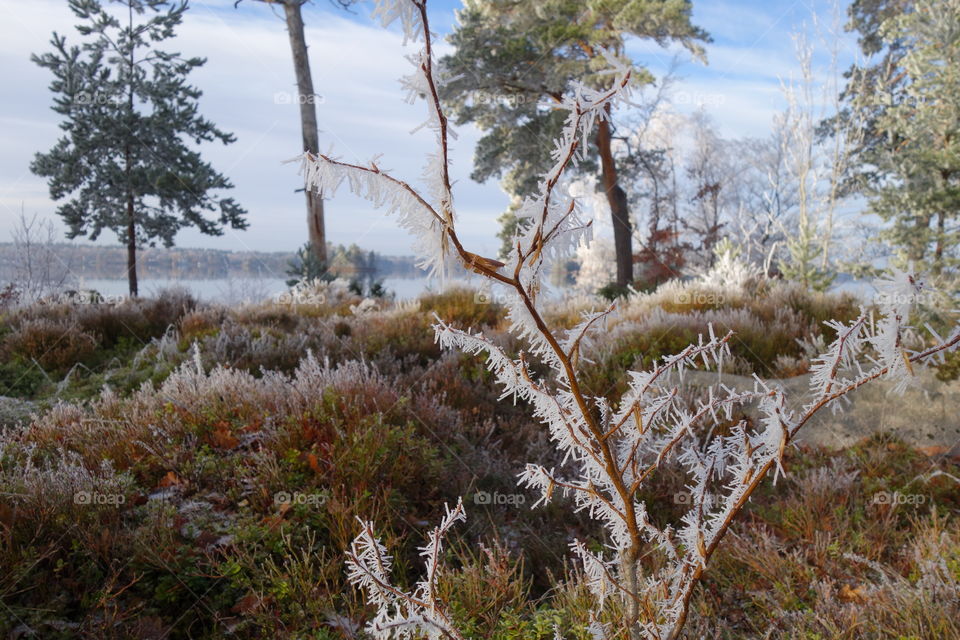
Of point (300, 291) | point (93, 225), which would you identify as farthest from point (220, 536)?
point (93, 225)

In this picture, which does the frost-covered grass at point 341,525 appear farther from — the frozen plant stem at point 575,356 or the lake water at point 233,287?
the lake water at point 233,287

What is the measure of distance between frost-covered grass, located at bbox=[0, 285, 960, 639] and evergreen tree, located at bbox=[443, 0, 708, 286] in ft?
37.7

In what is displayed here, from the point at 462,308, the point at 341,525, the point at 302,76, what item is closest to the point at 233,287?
the point at 302,76

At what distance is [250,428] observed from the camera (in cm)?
412

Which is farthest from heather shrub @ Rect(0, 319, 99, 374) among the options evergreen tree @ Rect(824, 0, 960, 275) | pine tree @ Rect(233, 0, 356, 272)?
evergreen tree @ Rect(824, 0, 960, 275)

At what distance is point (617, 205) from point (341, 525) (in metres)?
15.0

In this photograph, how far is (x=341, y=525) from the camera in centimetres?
320

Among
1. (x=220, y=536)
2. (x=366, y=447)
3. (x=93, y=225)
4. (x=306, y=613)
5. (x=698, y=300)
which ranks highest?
(x=93, y=225)

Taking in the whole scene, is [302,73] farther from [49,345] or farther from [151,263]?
[49,345]

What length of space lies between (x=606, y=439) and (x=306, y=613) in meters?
2.09

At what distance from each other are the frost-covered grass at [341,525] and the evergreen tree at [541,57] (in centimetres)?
1149

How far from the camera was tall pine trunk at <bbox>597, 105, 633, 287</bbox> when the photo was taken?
1631 centimetres

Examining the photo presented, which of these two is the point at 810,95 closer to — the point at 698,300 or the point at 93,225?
the point at 698,300

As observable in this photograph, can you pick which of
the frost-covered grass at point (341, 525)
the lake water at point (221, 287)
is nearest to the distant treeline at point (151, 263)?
the lake water at point (221, 287)
